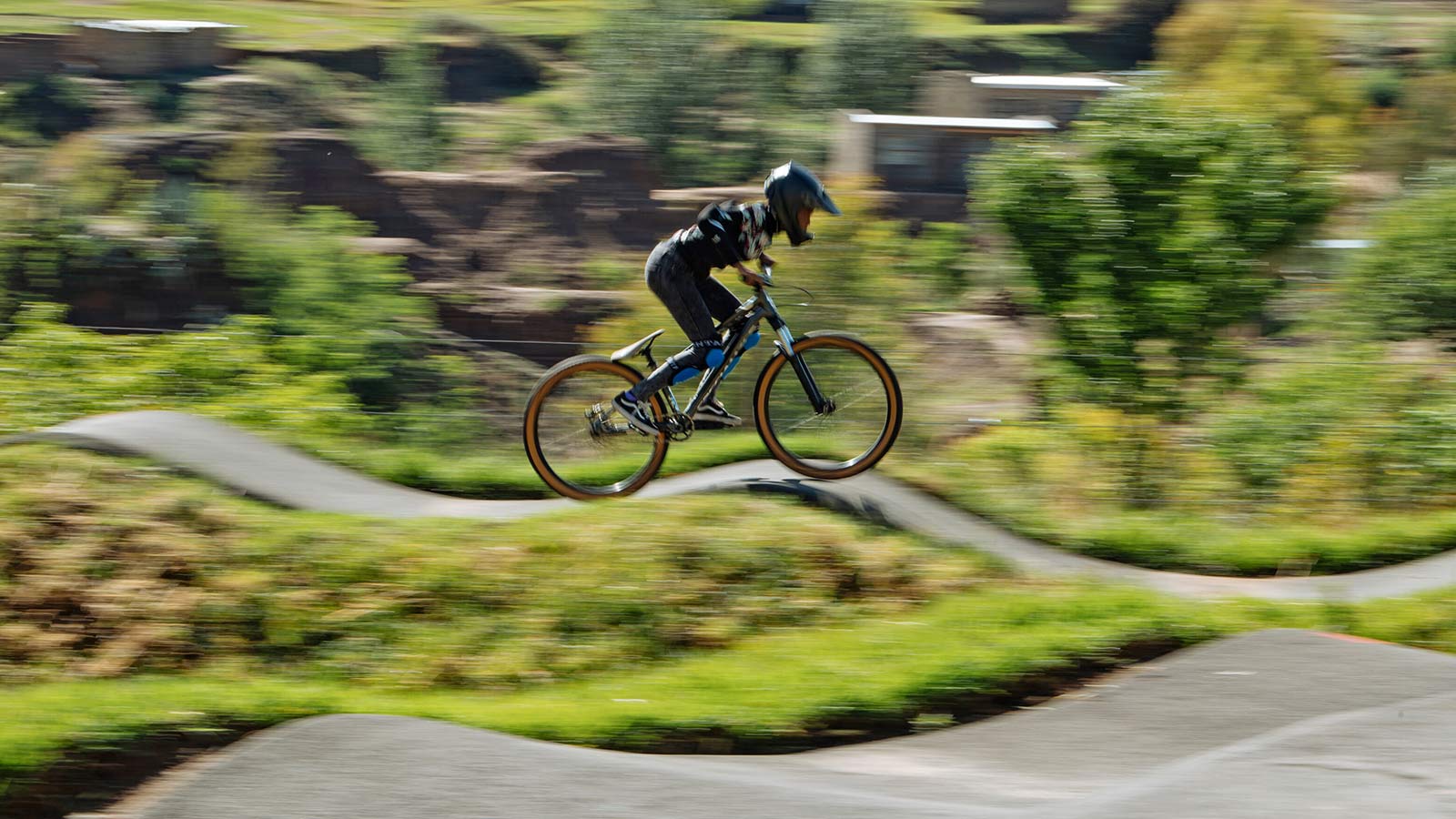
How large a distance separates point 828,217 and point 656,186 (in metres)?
40.7

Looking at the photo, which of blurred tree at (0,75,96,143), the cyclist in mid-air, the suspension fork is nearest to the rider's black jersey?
the cyclist in mid-air

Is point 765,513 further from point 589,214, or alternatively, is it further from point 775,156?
point 775,156

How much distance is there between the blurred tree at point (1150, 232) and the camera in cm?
1127

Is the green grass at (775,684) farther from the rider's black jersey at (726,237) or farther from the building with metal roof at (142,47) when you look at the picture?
the building with metal roof at (142,47)

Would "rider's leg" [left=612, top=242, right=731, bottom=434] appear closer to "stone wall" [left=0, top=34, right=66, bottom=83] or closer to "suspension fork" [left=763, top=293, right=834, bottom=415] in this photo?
"suspension fork" [left=763, top=293, right=834, bottom=415]

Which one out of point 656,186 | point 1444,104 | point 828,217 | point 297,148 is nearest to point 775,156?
point 656,186

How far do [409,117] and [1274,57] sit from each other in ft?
180

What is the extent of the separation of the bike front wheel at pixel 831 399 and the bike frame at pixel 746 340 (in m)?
0.05

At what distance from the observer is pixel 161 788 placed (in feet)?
16.5

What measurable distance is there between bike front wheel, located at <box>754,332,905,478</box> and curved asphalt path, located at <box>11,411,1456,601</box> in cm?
17

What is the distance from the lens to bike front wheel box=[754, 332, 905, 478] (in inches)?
315

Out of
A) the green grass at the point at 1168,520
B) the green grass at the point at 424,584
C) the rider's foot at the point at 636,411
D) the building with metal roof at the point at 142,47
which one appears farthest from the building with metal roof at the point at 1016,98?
the green grass at the point at 424,584

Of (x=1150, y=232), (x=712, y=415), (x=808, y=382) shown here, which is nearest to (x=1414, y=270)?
(x=1150, y=232)

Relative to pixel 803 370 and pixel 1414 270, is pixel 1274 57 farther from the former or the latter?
pixel 803 370
